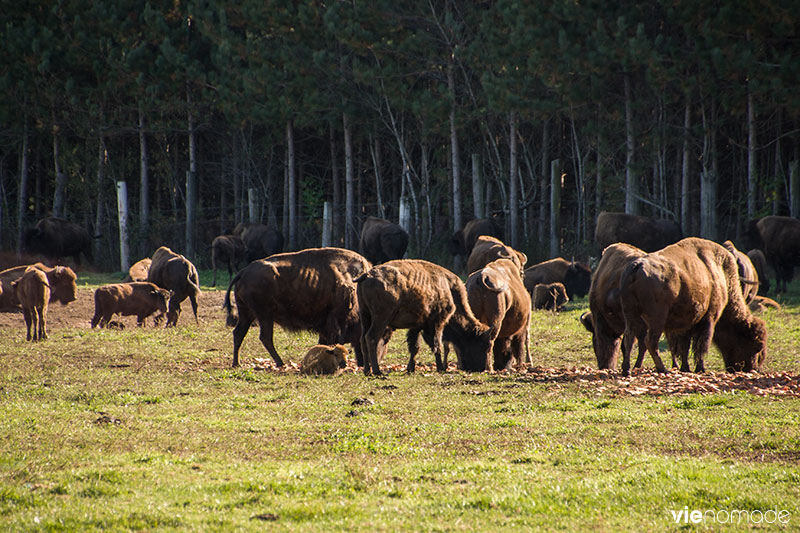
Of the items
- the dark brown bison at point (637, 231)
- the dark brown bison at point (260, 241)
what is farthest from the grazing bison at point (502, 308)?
the dark brown bison at point (260, 241)

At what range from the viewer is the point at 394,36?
29.5 m

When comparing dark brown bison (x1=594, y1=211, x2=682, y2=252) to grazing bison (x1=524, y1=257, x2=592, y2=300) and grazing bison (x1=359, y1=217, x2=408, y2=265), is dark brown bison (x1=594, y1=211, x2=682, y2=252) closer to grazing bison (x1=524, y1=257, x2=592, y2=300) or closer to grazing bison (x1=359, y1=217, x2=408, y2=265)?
grazing bison (x1=524, y1=257, x2=592, y2=300)

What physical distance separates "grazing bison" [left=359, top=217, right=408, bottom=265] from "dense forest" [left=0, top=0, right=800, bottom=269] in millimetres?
1218

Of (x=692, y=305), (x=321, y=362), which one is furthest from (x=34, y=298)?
(x=692, y=305)

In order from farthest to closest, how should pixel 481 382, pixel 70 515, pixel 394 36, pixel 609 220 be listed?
pixel 394 36, pixel 609 220, pixel 481 382, pixel 70 515

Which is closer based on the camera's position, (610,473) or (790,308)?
(610,473)

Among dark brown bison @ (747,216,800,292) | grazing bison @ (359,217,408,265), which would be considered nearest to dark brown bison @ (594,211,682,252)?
dark brown bison @ (747,216,800,292)

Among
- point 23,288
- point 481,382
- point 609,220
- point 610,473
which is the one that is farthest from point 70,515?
point 609,220

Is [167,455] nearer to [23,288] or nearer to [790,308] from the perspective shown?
[23,288]

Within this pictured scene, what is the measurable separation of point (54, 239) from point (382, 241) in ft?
37.7

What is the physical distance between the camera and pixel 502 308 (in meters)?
11.7

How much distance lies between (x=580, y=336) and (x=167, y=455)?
9.64 meters

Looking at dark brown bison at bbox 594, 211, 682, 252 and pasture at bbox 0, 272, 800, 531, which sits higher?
dark brown bison at bbox 594, 211, 682, 252

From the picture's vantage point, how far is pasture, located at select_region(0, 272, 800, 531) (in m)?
5.15
